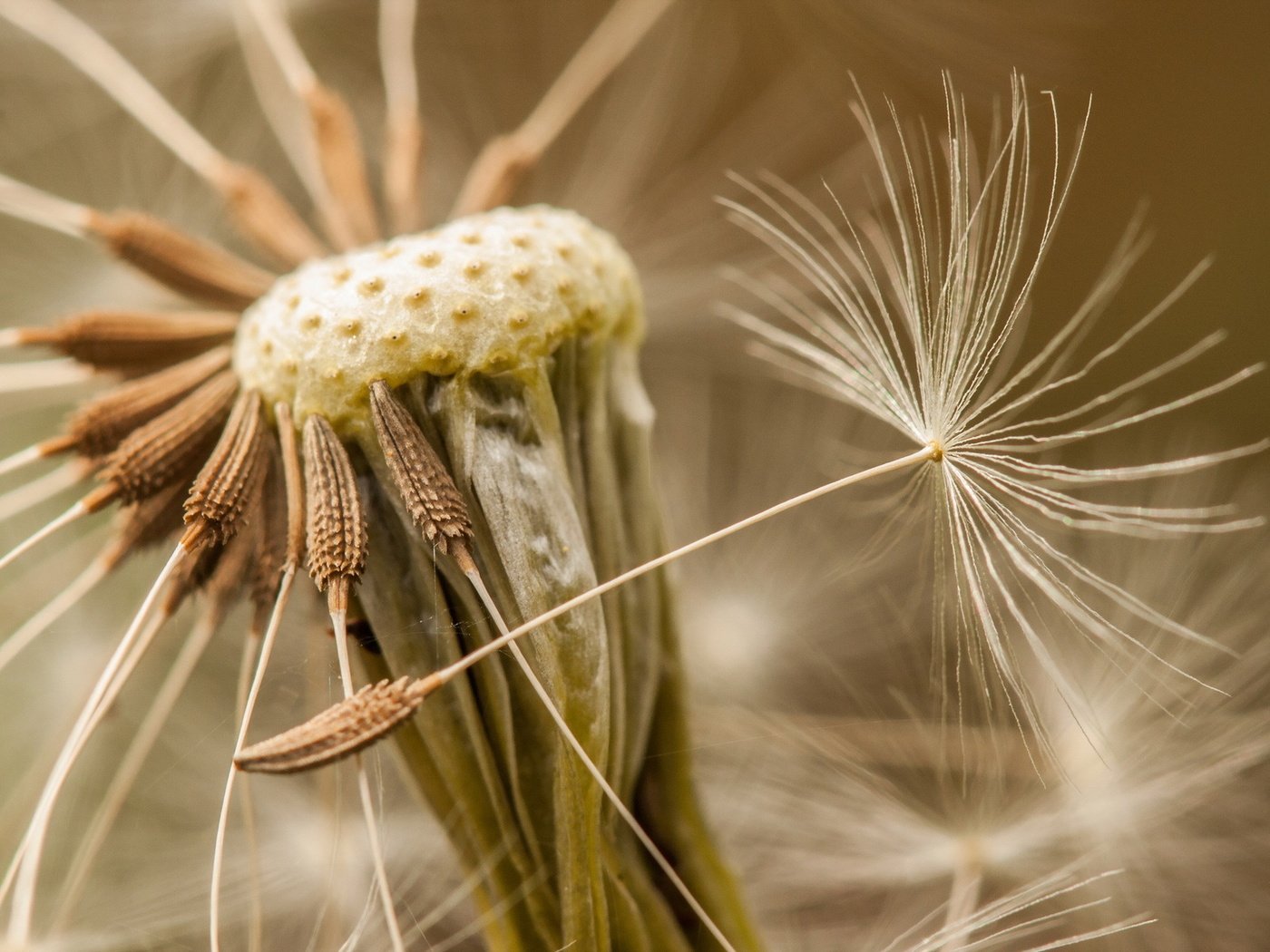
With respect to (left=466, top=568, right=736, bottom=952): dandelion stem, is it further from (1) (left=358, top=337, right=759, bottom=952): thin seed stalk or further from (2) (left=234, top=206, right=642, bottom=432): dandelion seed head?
(2) (left=234, top=206, right=642, bottom=432): dandelion seed head

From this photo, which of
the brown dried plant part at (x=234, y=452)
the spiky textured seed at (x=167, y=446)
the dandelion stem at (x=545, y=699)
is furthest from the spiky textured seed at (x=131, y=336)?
the dandelion stem at (x=545, y=699)

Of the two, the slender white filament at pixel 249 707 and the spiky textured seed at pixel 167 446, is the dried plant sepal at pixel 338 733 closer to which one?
the slender white filament at pixel 249 707

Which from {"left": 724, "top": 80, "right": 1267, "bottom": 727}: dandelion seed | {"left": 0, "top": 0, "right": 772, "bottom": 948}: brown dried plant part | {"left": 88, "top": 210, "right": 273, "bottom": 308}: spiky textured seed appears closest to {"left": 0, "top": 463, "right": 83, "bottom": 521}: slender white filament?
{"left": 0, "top": 0, "right": 772, "bottom": 948}: brown dried plant part

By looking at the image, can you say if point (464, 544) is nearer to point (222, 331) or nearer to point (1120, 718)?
point (222, 331)

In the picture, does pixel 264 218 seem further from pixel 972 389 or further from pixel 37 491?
pixel 972 389

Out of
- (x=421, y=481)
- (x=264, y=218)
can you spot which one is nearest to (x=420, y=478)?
(x=421, y=481)

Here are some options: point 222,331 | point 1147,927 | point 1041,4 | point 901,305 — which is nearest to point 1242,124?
point 1041,4
